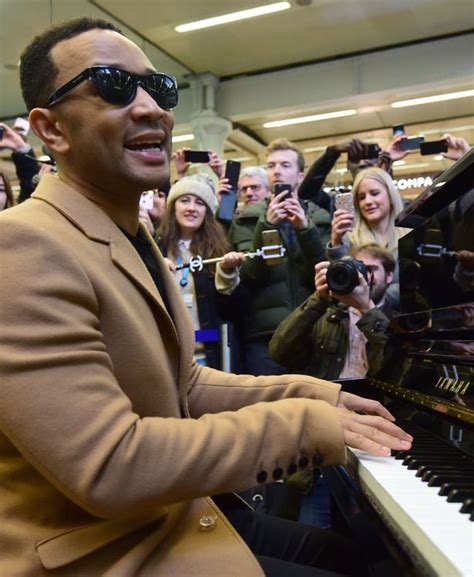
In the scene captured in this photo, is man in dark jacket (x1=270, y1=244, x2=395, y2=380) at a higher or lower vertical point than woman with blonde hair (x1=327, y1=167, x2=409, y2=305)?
lower

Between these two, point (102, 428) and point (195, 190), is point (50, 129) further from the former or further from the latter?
point (195, 190)

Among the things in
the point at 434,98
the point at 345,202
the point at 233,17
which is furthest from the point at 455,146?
the point at 434,98

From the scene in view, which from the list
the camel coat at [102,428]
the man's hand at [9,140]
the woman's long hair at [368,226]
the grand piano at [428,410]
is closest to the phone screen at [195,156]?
the man's hand at [9,140]

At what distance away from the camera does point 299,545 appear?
3.97 ft

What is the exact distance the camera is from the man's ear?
1072 mm

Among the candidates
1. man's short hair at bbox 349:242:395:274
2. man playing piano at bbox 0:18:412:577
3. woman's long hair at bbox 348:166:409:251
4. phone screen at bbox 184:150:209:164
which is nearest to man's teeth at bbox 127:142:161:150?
man playing piano at bbox 0:18:412:577

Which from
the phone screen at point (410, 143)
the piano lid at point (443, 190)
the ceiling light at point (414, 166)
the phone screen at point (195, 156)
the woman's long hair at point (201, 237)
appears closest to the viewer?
the piano lid at point (443, 190)

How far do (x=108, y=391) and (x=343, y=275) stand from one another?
108cm

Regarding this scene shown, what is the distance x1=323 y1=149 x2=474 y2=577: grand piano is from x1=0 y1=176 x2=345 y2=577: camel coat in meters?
0.14

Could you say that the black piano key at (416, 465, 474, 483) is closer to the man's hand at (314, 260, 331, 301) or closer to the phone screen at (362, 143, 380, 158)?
the man's hand at (314, 260, 331, 301)

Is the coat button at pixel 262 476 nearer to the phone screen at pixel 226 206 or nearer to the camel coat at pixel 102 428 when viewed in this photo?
the camel coat at pixel 102 428

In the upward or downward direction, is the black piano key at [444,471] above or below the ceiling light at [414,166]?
below

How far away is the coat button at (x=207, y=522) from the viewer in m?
0.95

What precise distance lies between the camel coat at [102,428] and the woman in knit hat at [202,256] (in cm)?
149
